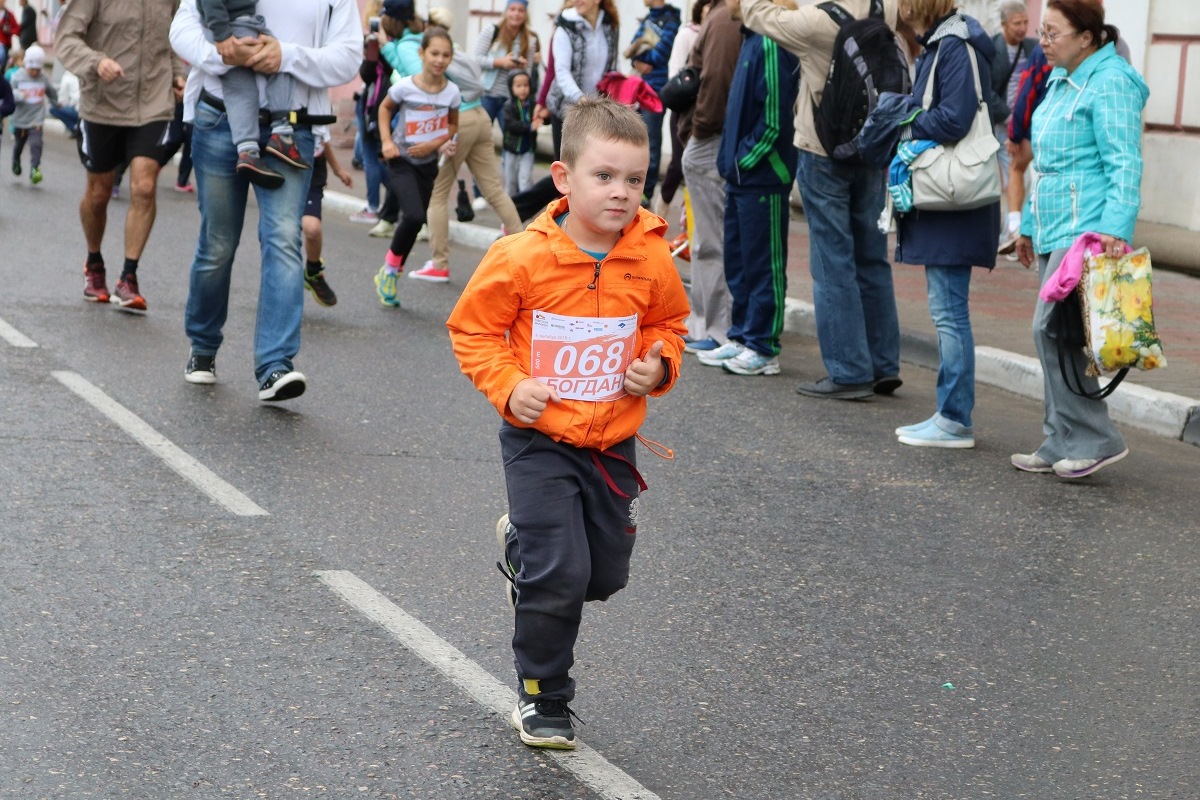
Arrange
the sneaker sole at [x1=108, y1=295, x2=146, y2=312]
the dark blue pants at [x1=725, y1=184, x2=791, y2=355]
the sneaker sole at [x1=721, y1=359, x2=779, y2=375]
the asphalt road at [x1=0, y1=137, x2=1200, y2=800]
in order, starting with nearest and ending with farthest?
the asphalt road at [x1=0, y1=137, x2=1200, y2=800] < the dark blue pants at [x1=725, y1=184, x2=791, y2=355] < the sneaker sole at [x1=721, y1=359, x2=779, y2=375] < the sneaker sole at [x1=108, y1=295, x2=146, y2=312]

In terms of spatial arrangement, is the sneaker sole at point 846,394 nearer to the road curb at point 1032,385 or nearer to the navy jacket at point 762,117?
the road curb at point 1032,385

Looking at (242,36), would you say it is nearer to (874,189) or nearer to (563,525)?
(874,189)

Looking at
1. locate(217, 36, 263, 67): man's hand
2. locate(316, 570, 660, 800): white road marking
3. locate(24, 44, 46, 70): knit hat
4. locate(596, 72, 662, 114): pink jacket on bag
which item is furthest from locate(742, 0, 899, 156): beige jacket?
locate(24, 44, 46, 70): knit hat

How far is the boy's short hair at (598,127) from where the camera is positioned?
3.67 m

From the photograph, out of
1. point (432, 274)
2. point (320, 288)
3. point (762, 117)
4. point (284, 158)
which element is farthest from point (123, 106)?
point (762, 117)

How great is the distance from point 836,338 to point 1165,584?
2949mm

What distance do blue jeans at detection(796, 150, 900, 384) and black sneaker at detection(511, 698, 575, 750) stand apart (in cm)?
465

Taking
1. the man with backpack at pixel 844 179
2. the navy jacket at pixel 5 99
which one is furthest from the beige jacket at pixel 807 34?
the navy jacket at pixel 5 99

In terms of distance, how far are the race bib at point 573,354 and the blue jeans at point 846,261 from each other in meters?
4.46

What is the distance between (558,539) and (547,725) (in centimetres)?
42

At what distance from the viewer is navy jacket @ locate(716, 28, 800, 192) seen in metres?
8.52

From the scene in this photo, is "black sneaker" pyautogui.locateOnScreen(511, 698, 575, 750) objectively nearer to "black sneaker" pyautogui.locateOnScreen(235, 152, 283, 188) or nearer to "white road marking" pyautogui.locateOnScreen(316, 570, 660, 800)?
"white road marking" pyautogui.locateOnScreen(316, 570, 660, 800)

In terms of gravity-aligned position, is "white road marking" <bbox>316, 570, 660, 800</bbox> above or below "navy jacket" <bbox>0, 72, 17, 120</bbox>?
below

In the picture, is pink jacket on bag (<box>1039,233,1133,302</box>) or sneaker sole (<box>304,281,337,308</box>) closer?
pink jacket on bag (<box>1039,233,1133,302</box>)
